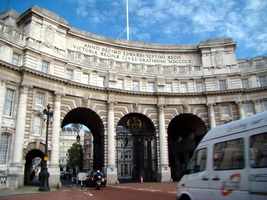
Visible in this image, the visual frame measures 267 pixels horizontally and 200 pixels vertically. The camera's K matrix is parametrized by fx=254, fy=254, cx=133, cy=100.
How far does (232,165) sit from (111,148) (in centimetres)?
2632

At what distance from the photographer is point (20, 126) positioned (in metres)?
26.2

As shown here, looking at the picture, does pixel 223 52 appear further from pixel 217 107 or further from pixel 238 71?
pixel 217 107

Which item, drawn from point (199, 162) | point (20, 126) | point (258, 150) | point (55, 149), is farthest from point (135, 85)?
point (258, 150)

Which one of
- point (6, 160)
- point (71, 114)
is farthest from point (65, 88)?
point (6, 160)

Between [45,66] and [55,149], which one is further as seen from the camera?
[45,66]

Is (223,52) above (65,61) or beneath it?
above

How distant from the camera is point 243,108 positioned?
35906 mm

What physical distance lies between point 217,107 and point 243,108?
350 centimetres

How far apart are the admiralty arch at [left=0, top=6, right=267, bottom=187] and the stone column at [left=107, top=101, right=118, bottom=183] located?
0.41 feet

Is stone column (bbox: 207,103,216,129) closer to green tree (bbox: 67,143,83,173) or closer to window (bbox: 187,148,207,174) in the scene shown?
window (bbox: 187,148,207,174)

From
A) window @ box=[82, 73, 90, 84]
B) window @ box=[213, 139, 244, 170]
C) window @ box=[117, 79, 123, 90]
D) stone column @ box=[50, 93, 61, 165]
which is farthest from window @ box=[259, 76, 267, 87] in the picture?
window @ box=[213, 139, 244, 170]

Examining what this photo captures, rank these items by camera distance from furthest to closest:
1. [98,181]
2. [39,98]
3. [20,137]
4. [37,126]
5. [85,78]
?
[85,78] < [39,98] < [37,126] < [20,137] < [98,181]

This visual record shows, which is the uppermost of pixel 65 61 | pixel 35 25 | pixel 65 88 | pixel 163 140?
pixel 35 25

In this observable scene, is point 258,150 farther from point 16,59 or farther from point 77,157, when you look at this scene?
point 77,157
